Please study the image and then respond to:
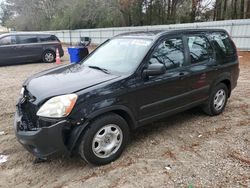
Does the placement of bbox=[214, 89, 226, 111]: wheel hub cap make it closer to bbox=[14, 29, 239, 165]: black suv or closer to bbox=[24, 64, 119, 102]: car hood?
bbox=[14, 29, 239, 165]: black suv

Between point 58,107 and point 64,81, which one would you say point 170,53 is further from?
point 58,107

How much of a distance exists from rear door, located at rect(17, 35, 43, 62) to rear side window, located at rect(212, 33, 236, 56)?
404 inches

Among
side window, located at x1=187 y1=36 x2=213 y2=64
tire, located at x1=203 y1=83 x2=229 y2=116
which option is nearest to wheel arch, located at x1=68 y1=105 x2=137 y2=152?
side window, located at x1=187 y1=36 x2=213 y2=64

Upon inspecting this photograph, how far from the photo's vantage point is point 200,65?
4.41m

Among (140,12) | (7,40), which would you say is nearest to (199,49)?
(7,40)

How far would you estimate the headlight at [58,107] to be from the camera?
9.77 feet

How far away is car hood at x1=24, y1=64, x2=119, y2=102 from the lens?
3170 mm

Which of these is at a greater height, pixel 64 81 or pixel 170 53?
pixel 170 53

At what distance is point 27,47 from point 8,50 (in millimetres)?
877

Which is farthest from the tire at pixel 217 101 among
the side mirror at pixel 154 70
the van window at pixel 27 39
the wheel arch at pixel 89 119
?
the van window at pixel 27 39

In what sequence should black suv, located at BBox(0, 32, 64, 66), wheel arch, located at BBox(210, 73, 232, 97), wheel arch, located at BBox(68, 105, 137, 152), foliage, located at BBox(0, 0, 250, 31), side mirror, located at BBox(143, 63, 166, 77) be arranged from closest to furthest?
wheel arch, located at BBox(68, 105, 137, 152) → side mirror, located at BBox(143, 63, 166, 77) → wheel arch, located at BBox(210, 73, 232, 97) → black suv, located at BBox(0, 32, 64, 66) → foliage, located at BBox(0, 0, 250, 31)

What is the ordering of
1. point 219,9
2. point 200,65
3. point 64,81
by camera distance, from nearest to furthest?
1. point 64,81
2. point 200,65
3. point 219,9

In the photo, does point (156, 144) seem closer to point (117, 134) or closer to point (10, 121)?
point (117, 134)

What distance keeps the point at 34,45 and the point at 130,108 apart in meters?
10.8
